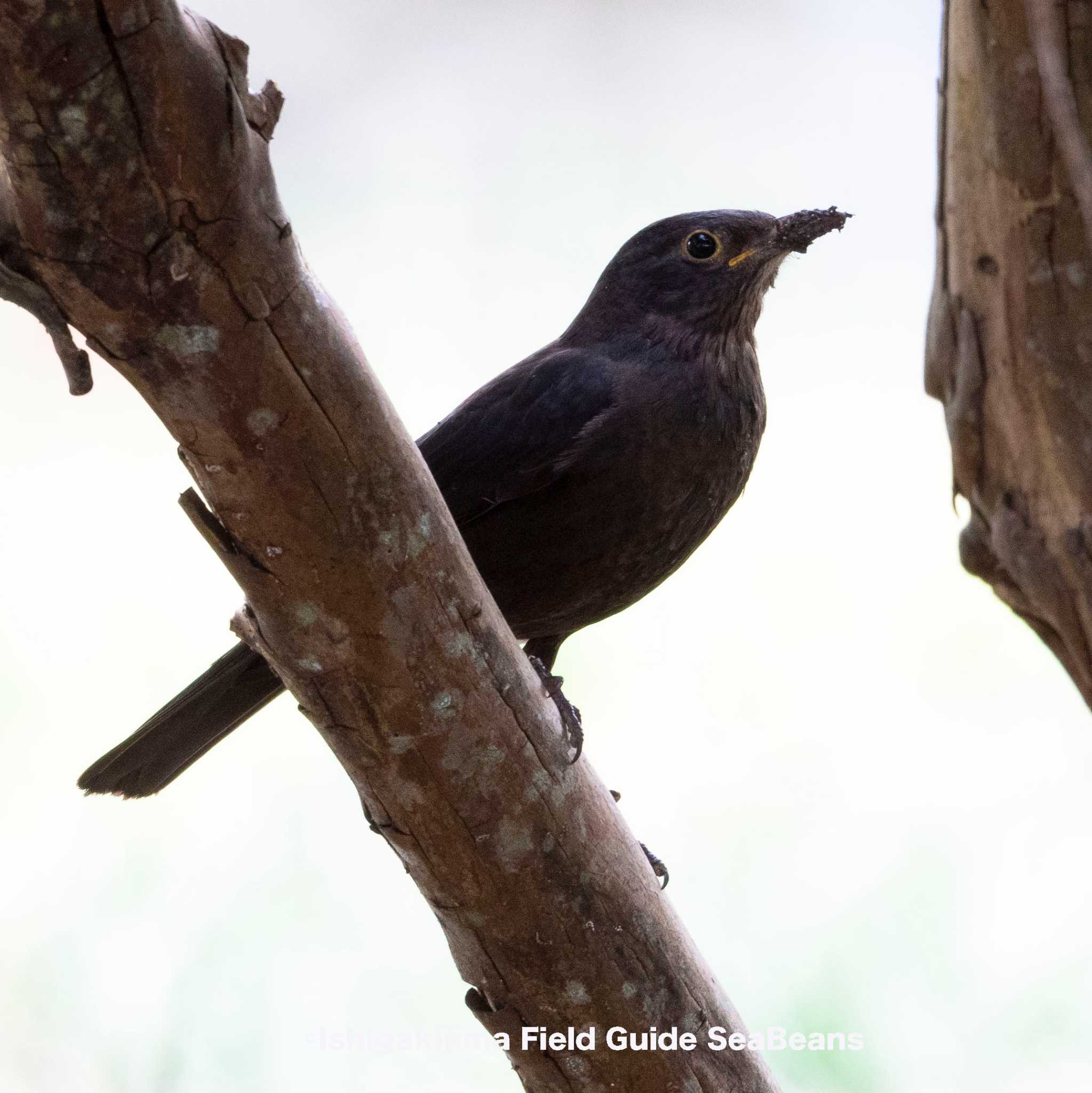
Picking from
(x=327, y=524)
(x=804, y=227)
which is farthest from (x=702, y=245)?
(x=327, y=524)

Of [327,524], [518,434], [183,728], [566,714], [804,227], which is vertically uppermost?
[804,227]

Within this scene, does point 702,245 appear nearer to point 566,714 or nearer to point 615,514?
point 615,514

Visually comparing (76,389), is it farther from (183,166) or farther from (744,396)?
(744,396)

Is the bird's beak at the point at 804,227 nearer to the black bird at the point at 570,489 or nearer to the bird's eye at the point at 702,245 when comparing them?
the bird's eye at the point at 702,245

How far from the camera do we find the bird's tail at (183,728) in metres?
3.12

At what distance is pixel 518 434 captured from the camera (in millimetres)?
3203

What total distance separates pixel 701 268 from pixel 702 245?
0.07 metres

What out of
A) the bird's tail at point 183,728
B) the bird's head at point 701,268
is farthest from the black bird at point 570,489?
the bird's head at point 701,268

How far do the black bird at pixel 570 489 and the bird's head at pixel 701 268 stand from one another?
0.18 m

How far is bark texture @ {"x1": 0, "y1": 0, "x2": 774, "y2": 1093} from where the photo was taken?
1.83 meters

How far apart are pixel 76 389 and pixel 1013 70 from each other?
1475mm

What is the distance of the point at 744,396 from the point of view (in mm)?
3428

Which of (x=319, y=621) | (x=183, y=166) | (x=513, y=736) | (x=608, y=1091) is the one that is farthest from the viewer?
(x=608, y=1091)

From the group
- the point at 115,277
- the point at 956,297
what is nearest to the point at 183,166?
the point at 115,277
